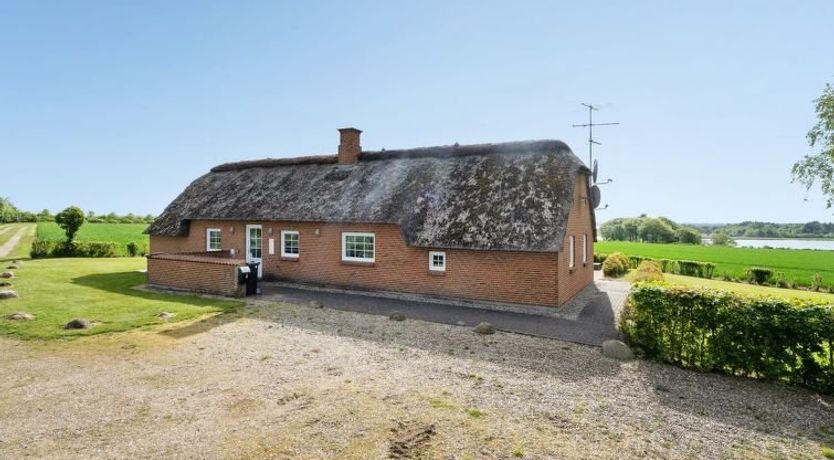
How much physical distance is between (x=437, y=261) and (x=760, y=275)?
2173 cm

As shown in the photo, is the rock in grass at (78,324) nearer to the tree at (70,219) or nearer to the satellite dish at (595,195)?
the satellite dish at (595,195)

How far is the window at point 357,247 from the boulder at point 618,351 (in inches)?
356

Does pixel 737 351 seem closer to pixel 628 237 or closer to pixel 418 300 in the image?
pixel 418 300

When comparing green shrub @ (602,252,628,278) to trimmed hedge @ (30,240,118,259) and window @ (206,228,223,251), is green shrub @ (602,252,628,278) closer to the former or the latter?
window @ (206,228,223,251)

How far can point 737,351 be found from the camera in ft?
25.3

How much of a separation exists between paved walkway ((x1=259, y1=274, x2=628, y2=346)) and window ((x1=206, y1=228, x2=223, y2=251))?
457 centimetres

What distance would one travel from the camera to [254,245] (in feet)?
61.3

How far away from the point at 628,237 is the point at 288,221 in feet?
343

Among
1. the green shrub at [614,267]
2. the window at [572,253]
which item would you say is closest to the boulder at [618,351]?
the window at [572,253]

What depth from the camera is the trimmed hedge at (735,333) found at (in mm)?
7133

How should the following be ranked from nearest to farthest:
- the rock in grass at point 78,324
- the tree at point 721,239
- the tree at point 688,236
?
the rock in grass at point 78,324
the tree at point 721,239
the tree at point 688,236

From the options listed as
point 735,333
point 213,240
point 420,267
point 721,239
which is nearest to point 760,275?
point 735,333

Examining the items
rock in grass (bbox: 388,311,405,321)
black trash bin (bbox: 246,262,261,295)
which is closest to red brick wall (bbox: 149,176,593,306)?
black trash bin (bbox: 246,262,261,295)

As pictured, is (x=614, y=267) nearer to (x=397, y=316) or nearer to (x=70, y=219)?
(x=397, y=316)
